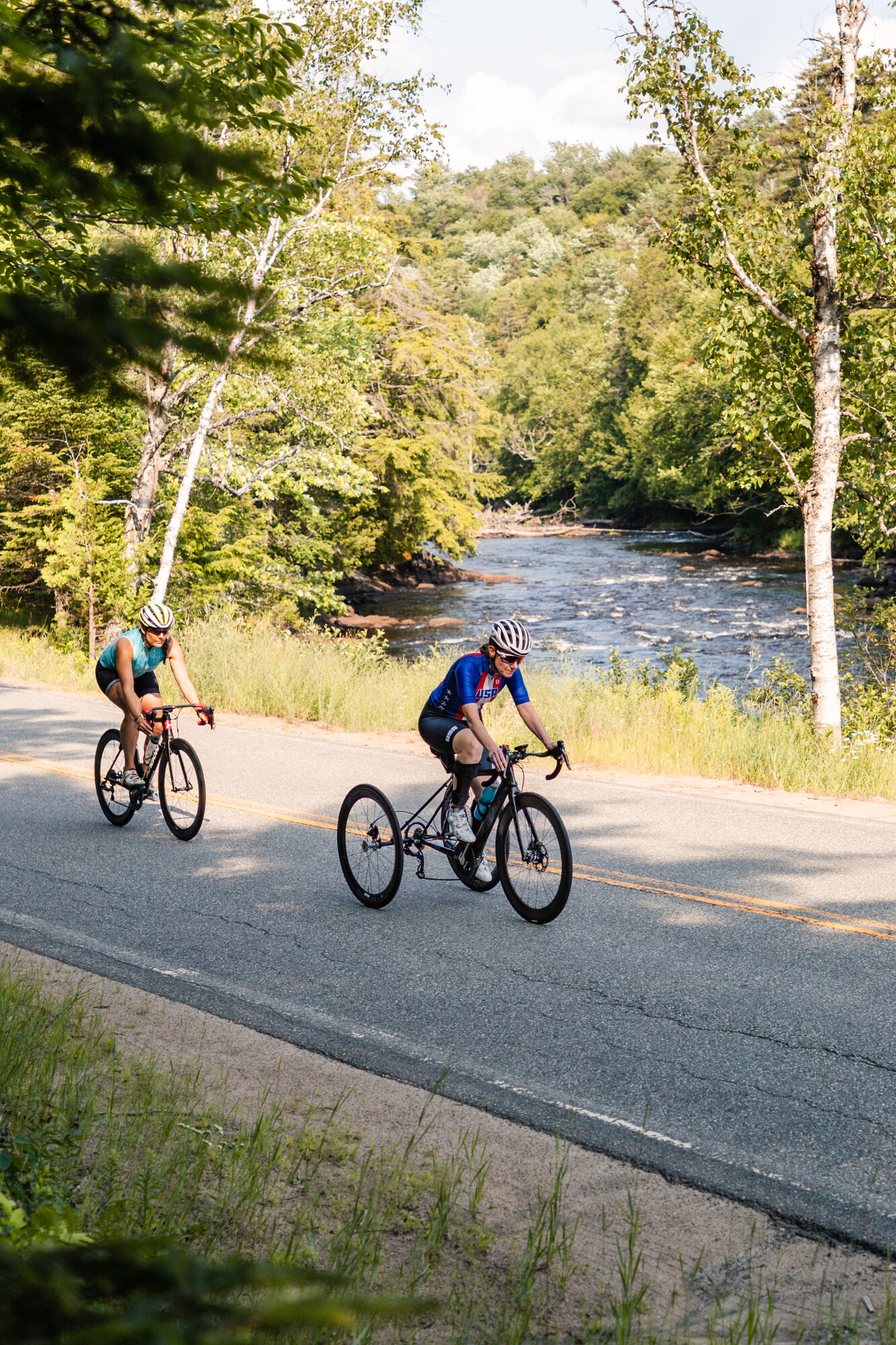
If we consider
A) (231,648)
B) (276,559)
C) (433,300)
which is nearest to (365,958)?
(231,648)

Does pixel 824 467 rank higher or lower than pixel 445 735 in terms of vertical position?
higher

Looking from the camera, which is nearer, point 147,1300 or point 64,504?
point 147,1300

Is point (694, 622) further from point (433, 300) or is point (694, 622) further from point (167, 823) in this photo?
point (167, 823)

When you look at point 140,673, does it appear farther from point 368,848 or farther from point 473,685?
point 473,685

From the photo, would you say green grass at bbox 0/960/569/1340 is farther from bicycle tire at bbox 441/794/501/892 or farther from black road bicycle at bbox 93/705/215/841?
black road bicycle at bbox 93/705/215/841

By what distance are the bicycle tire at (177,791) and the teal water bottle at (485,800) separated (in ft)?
10.3

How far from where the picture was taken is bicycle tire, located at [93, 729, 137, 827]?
32.8ft

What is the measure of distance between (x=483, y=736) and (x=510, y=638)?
0.67m

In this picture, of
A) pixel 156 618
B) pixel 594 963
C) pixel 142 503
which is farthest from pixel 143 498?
pixel 594 963

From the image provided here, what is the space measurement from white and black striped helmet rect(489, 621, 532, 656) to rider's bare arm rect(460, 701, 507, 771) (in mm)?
449

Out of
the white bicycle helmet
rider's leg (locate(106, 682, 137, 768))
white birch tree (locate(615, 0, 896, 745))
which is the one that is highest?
white birch tree (locate(615, 0, 896, 745))

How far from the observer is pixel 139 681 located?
31.6 feet

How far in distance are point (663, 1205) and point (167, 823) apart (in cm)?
662

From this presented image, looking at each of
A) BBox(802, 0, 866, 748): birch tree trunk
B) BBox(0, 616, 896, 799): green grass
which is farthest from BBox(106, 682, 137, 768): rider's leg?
BBox(802, 0, 866, 748): birch tree trunk
